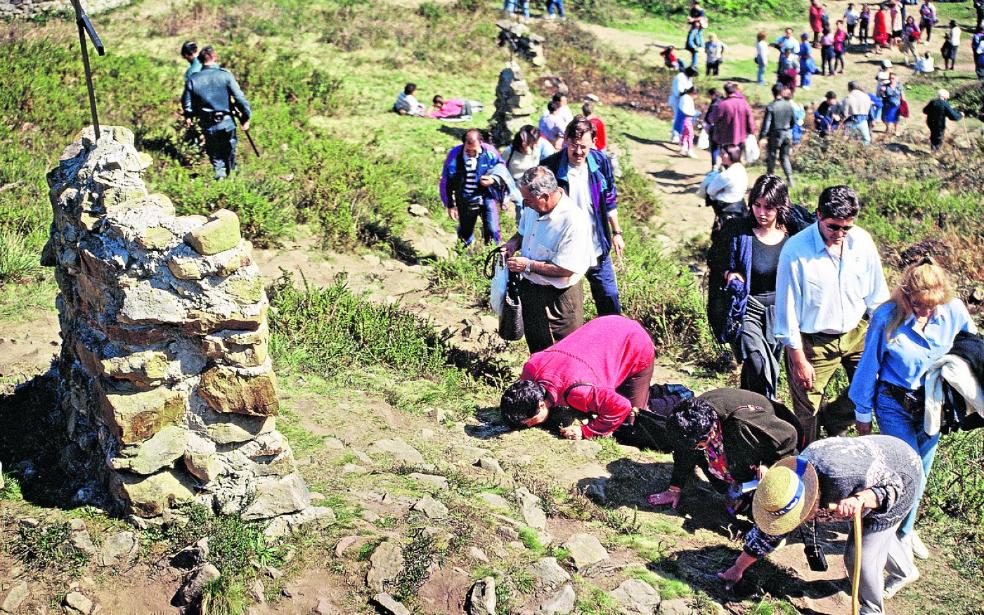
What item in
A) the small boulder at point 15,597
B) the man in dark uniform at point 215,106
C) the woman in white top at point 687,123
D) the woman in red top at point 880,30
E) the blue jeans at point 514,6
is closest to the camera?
the small boulder at point 15,597

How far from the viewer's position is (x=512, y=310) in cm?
629

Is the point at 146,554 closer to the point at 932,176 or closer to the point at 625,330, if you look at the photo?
the point at 625,330

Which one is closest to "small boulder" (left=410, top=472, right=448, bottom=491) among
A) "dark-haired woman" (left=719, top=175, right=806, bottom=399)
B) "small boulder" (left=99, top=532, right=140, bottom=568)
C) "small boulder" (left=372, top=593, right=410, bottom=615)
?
"small boulder" (left=372, top=593, right=410, bottom=615)

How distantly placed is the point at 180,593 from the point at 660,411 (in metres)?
3.29

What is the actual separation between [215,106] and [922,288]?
722 cm

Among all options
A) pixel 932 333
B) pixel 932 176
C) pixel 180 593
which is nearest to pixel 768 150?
pixel 932 176

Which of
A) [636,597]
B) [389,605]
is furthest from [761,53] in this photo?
[389,605]

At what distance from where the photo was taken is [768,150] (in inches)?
520

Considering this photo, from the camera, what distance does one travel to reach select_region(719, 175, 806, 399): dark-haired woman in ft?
18.7

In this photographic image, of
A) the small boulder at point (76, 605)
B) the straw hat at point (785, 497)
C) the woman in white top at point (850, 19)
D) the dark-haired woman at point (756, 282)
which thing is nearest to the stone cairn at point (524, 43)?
the woman in white top at point (850, 19)

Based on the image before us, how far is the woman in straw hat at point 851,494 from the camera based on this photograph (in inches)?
159

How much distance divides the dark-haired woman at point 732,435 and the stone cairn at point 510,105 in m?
9.66

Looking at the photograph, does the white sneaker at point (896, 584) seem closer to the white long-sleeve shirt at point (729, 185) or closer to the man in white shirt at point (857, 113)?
the white long-sleeve shirt at point (729, 185)

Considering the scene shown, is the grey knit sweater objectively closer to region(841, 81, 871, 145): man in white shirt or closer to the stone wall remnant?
region(841, 81, 871, 145): man in white shirt
